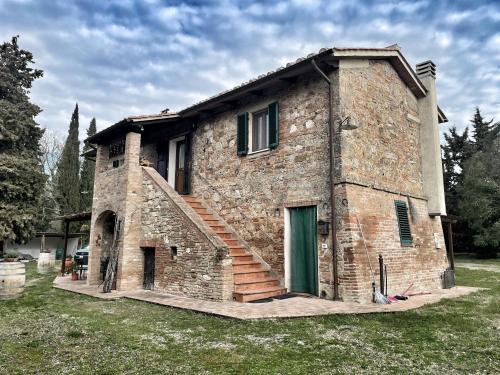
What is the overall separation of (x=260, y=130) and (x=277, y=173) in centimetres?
163

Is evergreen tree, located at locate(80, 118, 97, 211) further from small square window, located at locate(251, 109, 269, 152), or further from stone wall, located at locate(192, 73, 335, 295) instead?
small square window, located at locate(251, 109, 269, 152)

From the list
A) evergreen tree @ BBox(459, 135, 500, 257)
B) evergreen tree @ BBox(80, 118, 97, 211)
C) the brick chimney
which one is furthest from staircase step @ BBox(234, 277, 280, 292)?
evergreen tree @ BBox(80, 118, 97, 211)

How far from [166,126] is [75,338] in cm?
906

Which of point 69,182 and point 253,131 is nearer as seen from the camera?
point 253,131

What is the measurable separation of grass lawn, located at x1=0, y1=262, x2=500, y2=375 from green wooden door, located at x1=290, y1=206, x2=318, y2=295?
6.78ft

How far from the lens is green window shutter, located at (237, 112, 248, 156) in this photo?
405 inches

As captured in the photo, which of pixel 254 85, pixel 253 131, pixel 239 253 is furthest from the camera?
pixel 253 131

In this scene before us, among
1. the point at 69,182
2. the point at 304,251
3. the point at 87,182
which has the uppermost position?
the point at 87,182

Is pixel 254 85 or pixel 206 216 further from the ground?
pixel 254 85

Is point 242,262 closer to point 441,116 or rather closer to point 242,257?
point 242,257

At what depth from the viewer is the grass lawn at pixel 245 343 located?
4004mm

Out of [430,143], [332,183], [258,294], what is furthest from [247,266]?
[430,143]

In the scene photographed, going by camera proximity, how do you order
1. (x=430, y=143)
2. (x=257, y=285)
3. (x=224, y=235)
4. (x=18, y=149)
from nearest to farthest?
(x=257, y=285) → (x=224, y=235) → (x=430, y=143) → (x=18, y=149)

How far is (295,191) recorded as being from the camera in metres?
8.91
